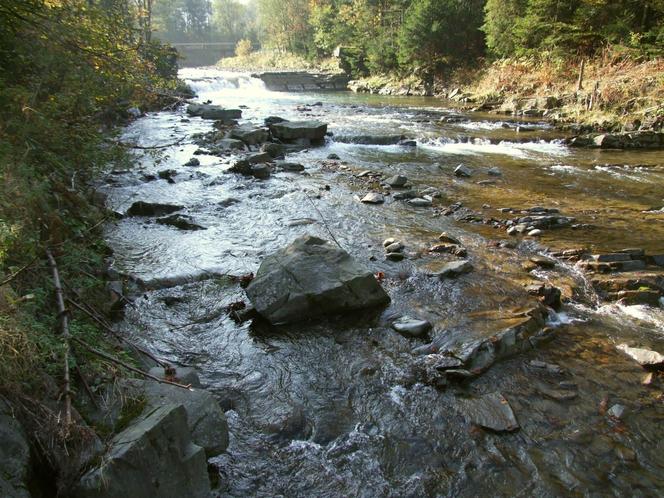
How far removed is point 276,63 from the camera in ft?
245

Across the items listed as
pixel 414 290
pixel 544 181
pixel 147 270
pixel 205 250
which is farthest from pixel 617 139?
pixel 147 270

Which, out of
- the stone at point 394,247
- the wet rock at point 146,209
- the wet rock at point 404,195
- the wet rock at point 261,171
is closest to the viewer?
the stone at point 394,247

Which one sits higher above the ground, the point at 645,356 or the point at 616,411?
the point at 645,356

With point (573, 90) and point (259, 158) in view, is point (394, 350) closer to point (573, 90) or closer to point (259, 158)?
point (259, 158)

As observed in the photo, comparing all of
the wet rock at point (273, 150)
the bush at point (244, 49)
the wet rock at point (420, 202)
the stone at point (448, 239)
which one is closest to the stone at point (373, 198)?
the wet rock at point (420, 202)

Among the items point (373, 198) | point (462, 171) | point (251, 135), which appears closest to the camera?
point (373, 198)

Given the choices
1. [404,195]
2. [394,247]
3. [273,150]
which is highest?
[273,150]

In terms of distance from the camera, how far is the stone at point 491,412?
13.0 feet

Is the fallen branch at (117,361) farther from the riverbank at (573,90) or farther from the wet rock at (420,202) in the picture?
the riverbank at (573,90)

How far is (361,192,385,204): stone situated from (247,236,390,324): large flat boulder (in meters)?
4.38

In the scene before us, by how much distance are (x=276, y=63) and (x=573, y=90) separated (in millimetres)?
60703

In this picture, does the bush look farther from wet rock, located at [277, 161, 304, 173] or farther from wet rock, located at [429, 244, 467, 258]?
wet rock, located at [429, 244, 467, 258]

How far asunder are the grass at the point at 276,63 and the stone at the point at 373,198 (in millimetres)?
43865

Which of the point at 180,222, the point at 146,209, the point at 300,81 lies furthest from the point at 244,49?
the point at 180,222
